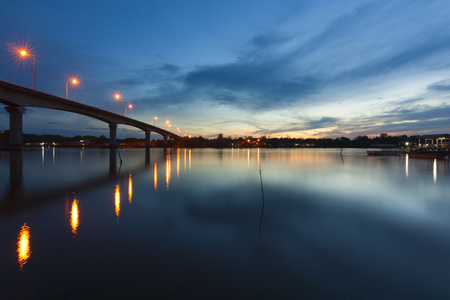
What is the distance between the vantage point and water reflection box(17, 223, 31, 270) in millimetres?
5696

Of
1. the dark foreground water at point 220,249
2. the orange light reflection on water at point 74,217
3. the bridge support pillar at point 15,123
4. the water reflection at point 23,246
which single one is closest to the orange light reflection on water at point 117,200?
the dark foreground water at point 220,249

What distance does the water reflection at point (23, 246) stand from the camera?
5696 millimetres

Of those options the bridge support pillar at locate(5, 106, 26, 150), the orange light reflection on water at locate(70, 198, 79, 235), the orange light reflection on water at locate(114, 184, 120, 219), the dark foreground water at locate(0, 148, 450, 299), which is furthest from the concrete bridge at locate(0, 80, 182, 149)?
the orange light reflection on water at locate(70, 198, 79, 235)

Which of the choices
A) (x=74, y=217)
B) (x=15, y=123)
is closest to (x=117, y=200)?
(x=74, y=217)

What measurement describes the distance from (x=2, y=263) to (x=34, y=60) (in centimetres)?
5895

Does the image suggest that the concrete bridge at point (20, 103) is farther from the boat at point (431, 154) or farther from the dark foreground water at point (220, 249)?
the boat at point (431, 154)

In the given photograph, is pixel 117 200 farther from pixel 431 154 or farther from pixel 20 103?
pixel 431 154

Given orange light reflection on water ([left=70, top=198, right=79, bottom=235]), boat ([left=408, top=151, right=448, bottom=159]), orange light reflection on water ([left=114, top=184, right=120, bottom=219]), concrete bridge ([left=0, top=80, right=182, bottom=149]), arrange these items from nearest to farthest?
orange light reflection on water ([left=70, top=198, right=79, bottom=235]), orange light reflection on water ([left=114, top=184, right=120, bottom=219]), concrete bridge ([left=0, top=80, right=182, bottom=149]), boat ([left=408, top=151, right=448, bottom=159])

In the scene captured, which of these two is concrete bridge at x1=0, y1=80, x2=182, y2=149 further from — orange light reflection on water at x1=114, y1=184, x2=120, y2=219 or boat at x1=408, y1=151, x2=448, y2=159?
boat at x1=408, y1=151, x2=448, y2=159

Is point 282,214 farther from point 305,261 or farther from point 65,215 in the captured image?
point 65,215

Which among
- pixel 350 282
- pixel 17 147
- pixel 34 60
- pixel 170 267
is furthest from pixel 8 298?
pixel 17 147

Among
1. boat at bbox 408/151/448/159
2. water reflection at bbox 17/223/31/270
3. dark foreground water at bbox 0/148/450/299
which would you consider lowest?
dark foreground water at bbox 0/148/450/299

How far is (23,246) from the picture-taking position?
655 cm

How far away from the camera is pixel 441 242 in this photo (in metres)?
7.53
